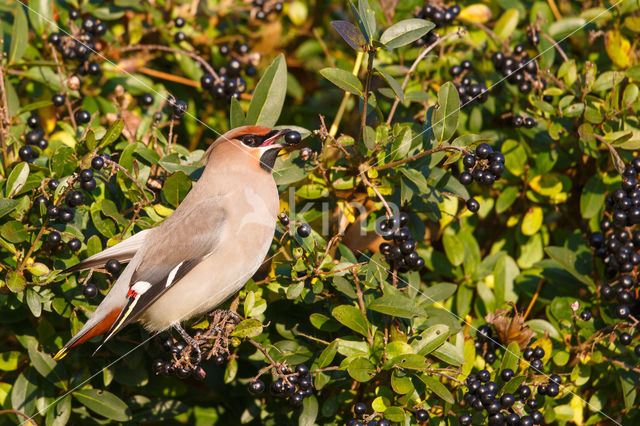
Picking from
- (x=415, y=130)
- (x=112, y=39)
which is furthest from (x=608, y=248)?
(x=112, y=39)

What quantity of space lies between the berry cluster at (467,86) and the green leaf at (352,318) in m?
1.17

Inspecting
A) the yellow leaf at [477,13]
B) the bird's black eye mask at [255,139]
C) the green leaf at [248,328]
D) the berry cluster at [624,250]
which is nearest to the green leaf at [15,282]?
the green leaf at [248,328]

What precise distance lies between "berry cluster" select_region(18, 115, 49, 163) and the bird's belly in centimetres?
82

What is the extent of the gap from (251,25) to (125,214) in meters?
1.61

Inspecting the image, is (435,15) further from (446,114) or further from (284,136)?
(284,136)

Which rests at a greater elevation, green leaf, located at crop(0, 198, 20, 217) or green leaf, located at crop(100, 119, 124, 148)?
green leaf, located at crop(100, 119, 124, 148)

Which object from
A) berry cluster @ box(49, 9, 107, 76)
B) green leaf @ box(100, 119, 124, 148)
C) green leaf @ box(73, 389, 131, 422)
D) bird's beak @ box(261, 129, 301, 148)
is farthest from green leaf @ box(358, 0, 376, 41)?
green leaf @ box(73, 389, 131, 422)

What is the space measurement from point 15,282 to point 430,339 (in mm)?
1514

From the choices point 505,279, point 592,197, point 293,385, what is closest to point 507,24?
point 592,197

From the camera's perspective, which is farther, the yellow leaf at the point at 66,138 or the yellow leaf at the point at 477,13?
the yellow leaf at the point at 477,13

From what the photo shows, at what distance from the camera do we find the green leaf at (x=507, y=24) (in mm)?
3652

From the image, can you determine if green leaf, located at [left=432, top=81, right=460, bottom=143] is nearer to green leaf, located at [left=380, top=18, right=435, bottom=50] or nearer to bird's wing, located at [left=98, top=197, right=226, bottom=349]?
green leaf, located at [left=380, top=18, right=435, bottom=50]

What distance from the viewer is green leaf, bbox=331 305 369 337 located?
8.61 feet

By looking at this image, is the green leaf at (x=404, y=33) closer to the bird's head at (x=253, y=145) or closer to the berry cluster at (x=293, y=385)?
the bird's head at (x=253, y=145)
